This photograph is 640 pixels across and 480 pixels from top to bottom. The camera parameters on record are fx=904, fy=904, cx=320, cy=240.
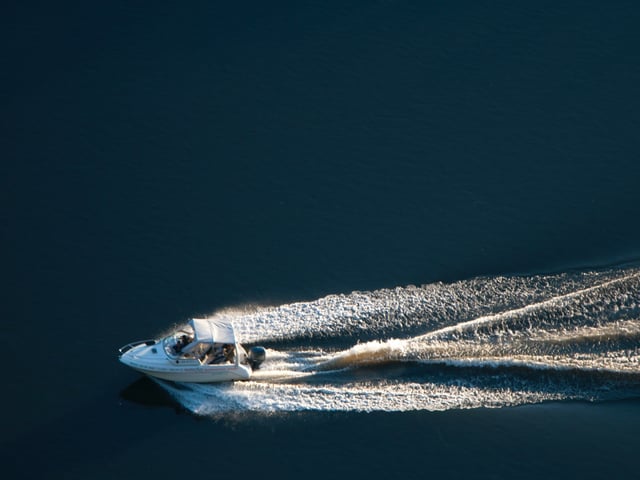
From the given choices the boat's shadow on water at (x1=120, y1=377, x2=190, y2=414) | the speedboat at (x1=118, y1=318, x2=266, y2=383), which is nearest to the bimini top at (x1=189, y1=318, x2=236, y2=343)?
the speedboat at (x1=118, y1=318, x2=266, y2=383)

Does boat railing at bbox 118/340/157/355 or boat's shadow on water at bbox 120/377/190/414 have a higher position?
boat railing at bbox 118/340/157/355

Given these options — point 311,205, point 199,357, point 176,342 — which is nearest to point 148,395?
point 176,342

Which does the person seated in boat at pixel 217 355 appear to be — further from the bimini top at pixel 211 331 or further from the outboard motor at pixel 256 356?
the outboard motor at pixel 256 356

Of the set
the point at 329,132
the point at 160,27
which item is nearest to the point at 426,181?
the point at 329,132

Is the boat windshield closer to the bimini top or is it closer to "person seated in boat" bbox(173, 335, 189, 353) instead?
"person seated in boat" bbox(173, 335, 189, 353)

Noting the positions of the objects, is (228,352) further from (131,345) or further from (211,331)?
(131,345)
